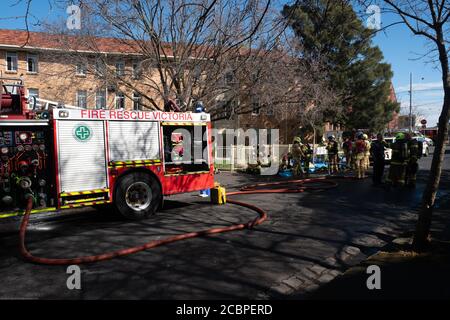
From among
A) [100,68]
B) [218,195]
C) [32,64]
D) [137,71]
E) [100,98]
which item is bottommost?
[218,195]

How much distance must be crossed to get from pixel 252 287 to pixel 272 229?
8.86 ft

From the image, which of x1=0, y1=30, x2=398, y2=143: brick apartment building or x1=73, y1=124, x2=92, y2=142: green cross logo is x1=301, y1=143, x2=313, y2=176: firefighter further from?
x1=73, y1=124, x2=92, y2=142: green cross logo

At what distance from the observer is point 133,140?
7.98m

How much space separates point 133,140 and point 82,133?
3.35ft

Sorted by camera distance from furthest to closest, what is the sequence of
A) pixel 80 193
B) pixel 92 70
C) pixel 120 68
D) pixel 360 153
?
pixel 120 68 → pixel 92 70 → pixel 360 153 → pixel 80 193

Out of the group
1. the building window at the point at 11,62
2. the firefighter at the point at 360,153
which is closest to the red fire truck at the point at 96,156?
the firefighter at the point at 360,153

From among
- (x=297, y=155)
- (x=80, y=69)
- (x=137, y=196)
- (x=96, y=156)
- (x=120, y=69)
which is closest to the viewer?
(x=96, y=156)

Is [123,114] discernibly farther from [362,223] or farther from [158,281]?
[362,223]

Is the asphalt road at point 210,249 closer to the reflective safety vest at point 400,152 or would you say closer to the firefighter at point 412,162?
the reflective safety vest at point 400,152

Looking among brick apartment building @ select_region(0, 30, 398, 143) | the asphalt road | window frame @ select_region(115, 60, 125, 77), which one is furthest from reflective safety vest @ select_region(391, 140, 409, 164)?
window frame @ select_region(115, 60, 125, 77)

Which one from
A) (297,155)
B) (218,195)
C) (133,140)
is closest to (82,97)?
(297,155)

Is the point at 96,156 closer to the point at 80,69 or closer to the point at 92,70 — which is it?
the point at 92,70

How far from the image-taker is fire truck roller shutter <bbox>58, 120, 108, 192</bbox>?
7.02 metres

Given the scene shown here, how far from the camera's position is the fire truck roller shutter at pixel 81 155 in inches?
276
